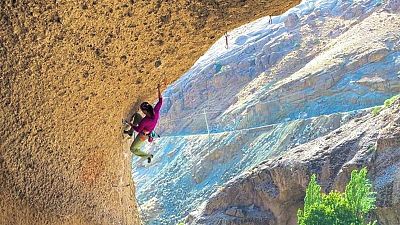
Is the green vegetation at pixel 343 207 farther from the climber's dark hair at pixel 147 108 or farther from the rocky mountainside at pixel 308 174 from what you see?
the climber's dark hair at pixel 147 108

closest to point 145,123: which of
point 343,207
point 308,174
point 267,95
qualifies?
point 343,207

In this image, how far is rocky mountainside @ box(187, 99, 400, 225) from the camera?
76.6 ft

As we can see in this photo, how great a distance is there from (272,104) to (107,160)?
133 ft

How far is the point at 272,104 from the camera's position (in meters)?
45.1

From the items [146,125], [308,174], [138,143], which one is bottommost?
[308,174]

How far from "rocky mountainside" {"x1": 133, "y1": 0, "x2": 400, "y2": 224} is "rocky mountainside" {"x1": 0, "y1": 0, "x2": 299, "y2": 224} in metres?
32.7

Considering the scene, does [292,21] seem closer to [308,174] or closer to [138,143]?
[308,174]

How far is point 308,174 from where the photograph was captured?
83.5 ft

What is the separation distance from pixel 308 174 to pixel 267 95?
20.9m

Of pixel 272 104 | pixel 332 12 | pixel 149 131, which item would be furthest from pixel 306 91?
pixel 149 131

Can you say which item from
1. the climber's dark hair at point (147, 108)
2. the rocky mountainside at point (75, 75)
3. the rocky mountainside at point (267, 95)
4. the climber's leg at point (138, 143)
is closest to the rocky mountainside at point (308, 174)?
the rocky mountainside at point (267, 95)

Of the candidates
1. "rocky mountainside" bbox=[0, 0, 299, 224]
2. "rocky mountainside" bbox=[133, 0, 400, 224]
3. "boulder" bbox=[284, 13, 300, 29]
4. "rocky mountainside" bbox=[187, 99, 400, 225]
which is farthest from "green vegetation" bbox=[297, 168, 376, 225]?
"boulder" bbox=[284, 13, 300, 29]

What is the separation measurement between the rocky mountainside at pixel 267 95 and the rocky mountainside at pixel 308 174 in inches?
384

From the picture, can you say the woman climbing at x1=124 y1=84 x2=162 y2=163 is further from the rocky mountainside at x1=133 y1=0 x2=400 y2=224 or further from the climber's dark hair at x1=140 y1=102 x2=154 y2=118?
the rocky mountainside at x1=133 y1=0 x2=400 y2=224
